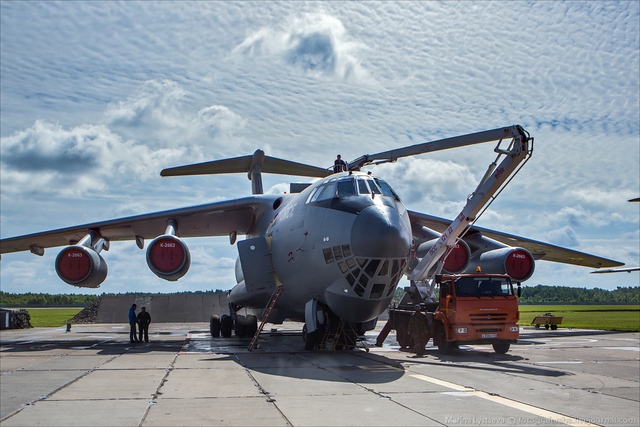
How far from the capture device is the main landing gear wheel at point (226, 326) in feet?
67.9

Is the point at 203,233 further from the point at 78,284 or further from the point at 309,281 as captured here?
the point at 309,281

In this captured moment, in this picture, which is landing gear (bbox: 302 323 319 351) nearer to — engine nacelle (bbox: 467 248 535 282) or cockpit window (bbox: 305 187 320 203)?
cockpit window (bbox: 305 187 320 203)

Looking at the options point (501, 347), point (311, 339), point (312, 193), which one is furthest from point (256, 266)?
point (501, 347)

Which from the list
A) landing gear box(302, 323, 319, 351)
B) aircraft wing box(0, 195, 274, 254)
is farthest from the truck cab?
aircraft wing box(0, 195, 274, 254)

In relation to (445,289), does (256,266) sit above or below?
above

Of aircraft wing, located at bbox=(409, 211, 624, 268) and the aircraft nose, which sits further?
aircraft wing, located at bbox=(409, 211, 624, 268)

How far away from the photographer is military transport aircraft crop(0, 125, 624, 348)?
12422mm

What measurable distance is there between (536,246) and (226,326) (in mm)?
10426

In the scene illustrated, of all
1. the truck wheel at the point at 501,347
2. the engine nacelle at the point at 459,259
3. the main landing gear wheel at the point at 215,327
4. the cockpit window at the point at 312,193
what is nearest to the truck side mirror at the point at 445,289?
the truck wheel at the point at 501,347

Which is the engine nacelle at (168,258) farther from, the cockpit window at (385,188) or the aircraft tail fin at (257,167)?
the cockpit window at (385,188)

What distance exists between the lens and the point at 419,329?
14242mm

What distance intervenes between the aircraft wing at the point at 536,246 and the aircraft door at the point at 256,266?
17.0 feet

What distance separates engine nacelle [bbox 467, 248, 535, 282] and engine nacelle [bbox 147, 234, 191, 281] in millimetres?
8363

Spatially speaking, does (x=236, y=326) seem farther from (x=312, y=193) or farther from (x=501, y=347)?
(x=501, y=347)
